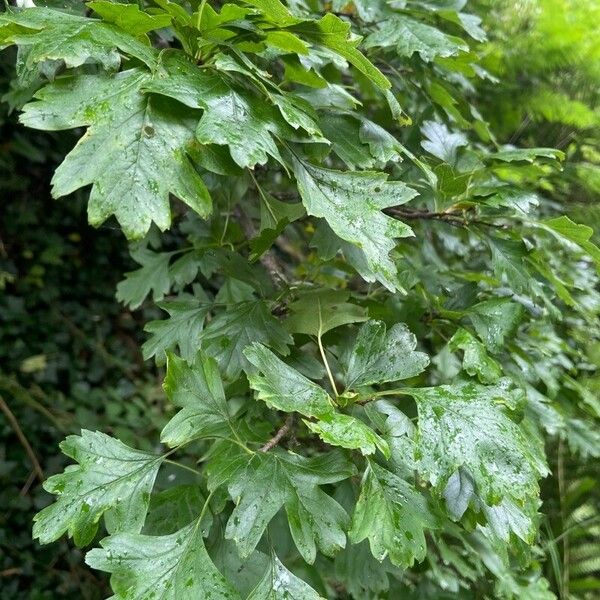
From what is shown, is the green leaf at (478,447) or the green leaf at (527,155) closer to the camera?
the green leaf at (478,447)

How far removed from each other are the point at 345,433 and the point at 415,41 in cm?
51

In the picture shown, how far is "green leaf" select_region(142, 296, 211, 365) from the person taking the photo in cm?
73

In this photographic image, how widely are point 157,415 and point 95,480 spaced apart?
4.37 ft

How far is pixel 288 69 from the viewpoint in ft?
2.02

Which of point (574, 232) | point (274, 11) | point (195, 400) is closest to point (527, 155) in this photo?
point (574, 232)

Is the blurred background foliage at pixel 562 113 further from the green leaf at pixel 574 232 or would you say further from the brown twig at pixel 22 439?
the brown twig at pixel 22 439

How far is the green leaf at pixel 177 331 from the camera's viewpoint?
0.73m

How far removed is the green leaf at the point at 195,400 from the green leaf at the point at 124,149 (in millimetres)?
152

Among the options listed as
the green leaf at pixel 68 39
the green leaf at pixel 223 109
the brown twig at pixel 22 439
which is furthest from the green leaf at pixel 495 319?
the brown twig at pixel 22 439

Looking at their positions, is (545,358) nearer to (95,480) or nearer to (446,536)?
(446,536)

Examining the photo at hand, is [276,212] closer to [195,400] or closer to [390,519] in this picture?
[195,400]

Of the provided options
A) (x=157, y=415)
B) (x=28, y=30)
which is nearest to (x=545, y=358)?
(x=28, y=30)

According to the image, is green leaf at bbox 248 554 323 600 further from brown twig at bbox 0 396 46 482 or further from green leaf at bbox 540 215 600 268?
brown twig at bbox 0 396 46 482

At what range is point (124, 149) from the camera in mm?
471
